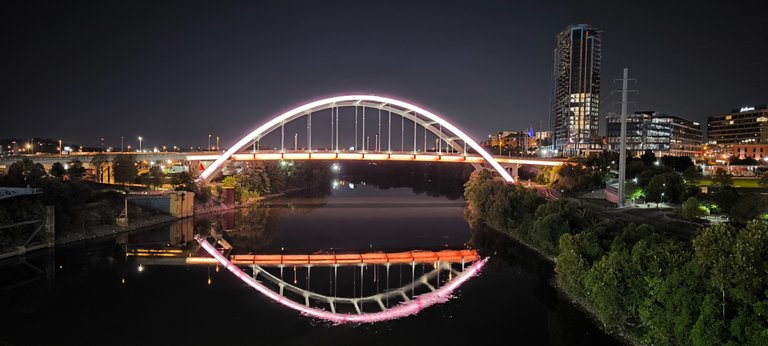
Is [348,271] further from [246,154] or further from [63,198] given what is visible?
[246,154]

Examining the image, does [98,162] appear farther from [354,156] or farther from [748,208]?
[748,208]

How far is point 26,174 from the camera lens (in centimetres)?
1995

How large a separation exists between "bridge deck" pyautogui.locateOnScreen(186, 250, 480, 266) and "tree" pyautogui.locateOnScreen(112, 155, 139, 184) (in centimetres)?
1249

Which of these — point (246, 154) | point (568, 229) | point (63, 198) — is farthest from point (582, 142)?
point (63, 198)

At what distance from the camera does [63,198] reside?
18.3 meters

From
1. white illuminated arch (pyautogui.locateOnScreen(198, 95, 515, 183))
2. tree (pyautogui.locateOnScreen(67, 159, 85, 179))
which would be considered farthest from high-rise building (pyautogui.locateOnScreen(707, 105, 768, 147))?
tree (pyautogui.locateOnScreen(67, 159, 85, 179))

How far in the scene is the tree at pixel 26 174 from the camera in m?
18.6

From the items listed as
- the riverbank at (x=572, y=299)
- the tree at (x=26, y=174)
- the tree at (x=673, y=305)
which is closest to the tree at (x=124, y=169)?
the tree at (x=26, y=174)

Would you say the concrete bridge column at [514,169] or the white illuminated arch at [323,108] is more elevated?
the white illuminated arch at [323,108]

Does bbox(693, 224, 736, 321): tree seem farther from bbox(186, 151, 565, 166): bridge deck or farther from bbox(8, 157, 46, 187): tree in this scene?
bbox(186, 151, 565, 166): bridge deck

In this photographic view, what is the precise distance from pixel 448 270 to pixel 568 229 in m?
3.61

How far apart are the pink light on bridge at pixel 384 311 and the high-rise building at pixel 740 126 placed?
176 ft

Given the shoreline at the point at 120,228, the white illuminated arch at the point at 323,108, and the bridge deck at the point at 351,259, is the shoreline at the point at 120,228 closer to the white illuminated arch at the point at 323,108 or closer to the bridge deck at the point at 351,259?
the white illuminated arch at the point at 323,108

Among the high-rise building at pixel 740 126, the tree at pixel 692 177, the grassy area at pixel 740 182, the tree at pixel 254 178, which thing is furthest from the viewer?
the high-rise building at pixel 740 126
